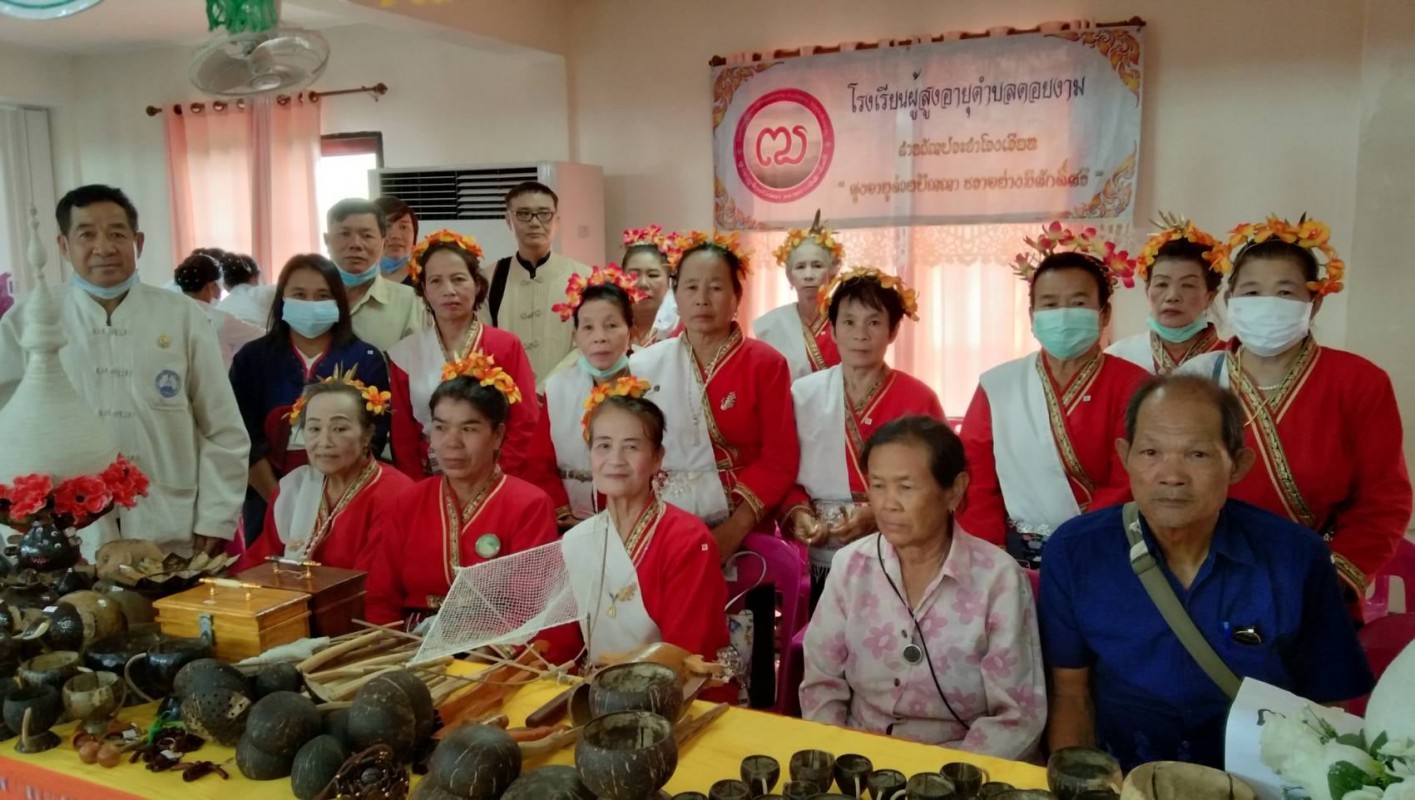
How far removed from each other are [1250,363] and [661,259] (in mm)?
2413

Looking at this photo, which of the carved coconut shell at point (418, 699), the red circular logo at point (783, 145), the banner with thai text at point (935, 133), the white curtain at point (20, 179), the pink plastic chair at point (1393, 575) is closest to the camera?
the carved coconut shell at point (418, 699)

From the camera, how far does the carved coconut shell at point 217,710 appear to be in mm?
1536

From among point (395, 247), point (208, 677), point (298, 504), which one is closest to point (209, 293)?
point (395, 247)

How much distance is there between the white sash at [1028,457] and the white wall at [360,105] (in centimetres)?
392

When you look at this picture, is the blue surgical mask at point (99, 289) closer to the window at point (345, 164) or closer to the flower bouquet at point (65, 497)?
the flower bouquet at point (65, 497)

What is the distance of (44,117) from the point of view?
25.2 feet

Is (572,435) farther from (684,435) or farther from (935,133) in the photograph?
(935,133)

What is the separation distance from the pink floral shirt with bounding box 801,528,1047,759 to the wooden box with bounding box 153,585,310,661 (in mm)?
980

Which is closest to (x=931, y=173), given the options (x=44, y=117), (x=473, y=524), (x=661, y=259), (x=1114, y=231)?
(x=1114, y=231)

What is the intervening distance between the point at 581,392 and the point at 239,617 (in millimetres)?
1520

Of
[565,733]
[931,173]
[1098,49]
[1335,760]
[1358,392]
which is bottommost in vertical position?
[565,733]

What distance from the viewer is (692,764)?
1521 mm

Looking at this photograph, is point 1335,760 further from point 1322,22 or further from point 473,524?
point 1322,22

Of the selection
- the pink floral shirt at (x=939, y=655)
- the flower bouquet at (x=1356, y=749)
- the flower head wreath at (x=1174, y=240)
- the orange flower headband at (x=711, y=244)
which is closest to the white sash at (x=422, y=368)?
the orange flower headband at (x=711, y=244)
